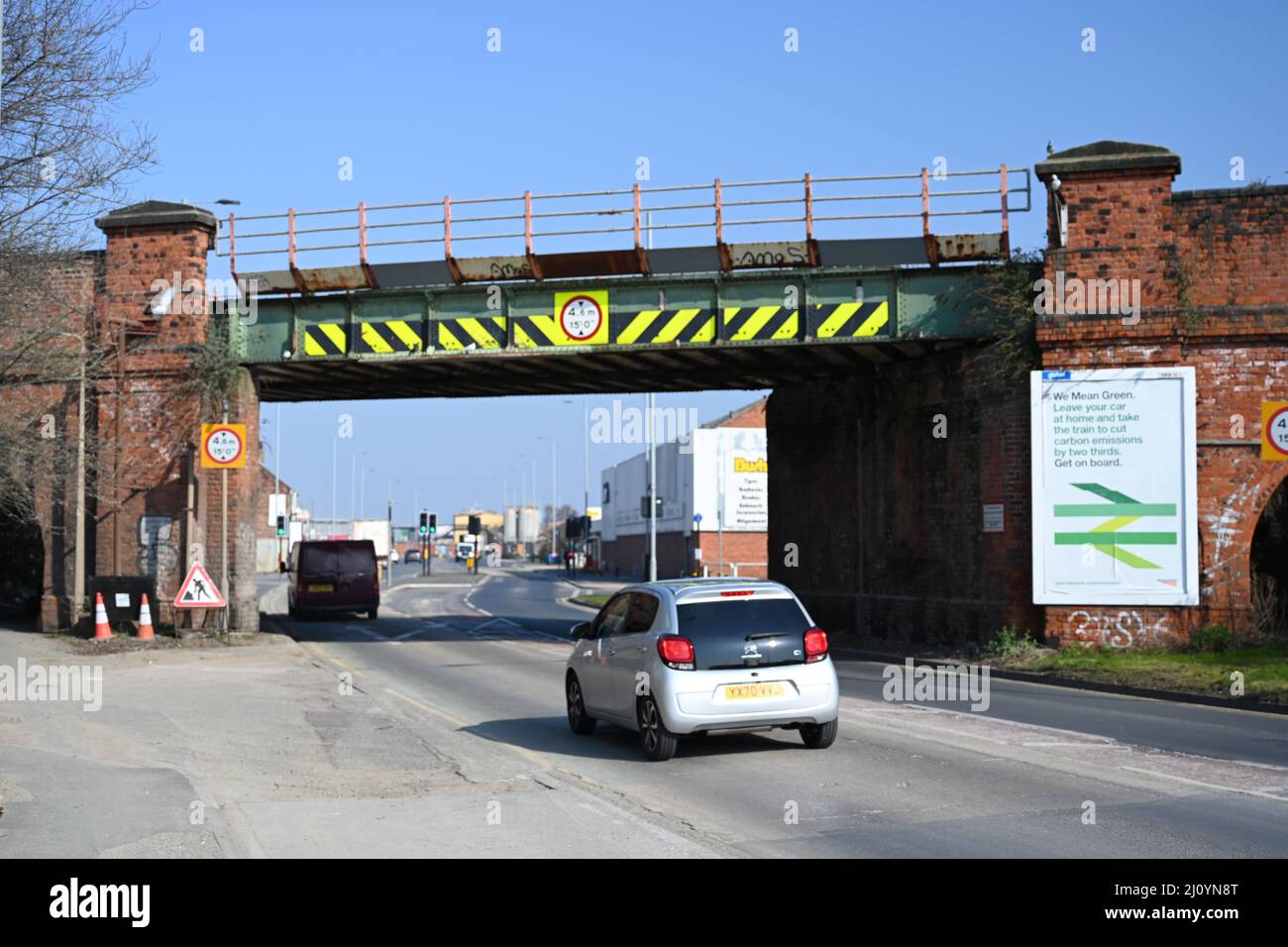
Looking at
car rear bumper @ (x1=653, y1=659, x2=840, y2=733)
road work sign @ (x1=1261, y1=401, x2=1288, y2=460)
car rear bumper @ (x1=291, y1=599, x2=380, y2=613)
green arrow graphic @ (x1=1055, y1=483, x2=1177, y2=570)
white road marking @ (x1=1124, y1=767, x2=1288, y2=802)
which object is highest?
road work sign @ (x1=1261, y1=401, x2=1288, y2=460)

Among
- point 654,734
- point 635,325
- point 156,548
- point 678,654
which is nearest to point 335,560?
point 156,548

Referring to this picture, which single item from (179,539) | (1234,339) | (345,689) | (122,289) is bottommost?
(345,689)

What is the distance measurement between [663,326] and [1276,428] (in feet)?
33.8

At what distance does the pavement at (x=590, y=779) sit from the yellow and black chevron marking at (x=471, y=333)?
761cm

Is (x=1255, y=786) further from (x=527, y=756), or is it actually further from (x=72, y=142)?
(x=72, y=142)

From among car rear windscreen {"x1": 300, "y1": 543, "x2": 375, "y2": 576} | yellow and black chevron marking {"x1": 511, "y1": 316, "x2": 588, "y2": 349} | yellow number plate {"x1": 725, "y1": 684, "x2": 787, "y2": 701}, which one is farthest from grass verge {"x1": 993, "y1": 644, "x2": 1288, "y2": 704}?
car rear windscreen {"x1": 300, "y1": 543, "x2": 375, "y2": 576}

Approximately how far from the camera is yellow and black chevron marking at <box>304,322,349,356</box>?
2520 cm

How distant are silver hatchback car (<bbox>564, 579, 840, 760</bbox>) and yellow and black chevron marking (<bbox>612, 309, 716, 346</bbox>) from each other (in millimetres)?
11471

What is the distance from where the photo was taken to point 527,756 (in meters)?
12.4

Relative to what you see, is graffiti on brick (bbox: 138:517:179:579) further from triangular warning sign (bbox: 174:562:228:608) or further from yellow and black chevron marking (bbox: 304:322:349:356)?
yellow and black chevron marking (bbox: 304:322:349:356)

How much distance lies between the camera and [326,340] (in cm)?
2530

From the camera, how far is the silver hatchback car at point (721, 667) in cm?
1172
